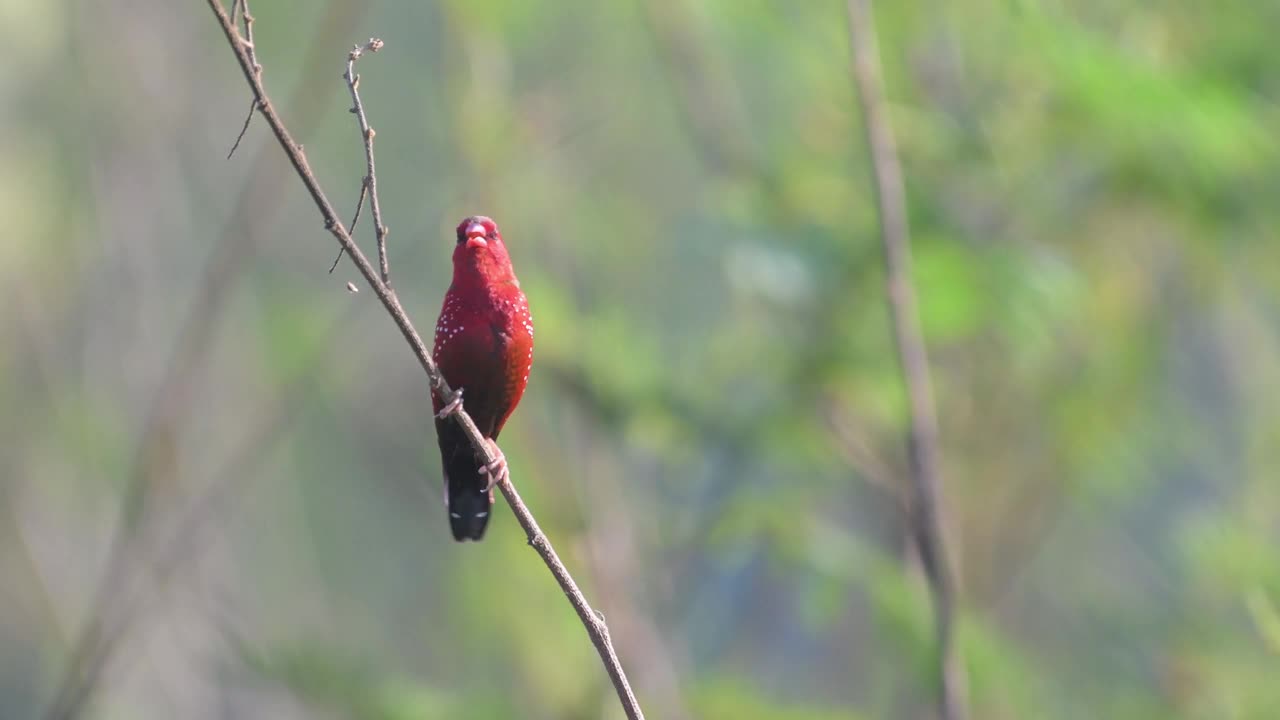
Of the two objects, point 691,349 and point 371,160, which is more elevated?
point 691,349

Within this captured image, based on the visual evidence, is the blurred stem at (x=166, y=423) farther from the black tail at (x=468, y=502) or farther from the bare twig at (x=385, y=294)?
the bare twig at (x=385, y=294)

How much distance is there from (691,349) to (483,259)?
16.7ft

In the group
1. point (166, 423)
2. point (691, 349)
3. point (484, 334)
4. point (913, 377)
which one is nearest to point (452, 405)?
point (484, 334)

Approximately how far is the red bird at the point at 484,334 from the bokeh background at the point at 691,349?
9.01 feet

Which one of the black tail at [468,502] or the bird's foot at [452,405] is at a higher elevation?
the black tail at [468,502]

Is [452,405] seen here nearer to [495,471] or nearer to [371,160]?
[495,471]

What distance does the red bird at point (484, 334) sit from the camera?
2.09 meters

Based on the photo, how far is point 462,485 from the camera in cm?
234

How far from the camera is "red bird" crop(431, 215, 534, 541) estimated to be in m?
2.09

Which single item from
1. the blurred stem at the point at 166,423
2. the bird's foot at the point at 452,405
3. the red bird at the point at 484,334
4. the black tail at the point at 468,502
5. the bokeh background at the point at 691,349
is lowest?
the bird's foot at the point at 452,405

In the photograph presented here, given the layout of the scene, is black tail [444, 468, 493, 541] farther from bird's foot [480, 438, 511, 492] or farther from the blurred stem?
the blurred stem

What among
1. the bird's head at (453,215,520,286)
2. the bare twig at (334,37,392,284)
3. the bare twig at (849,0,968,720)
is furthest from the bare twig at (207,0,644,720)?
the bare twig at (849,0,968,720)

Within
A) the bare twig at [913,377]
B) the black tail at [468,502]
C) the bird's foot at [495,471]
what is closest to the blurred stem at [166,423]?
the bare twig at [913,377]

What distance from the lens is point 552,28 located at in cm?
755
